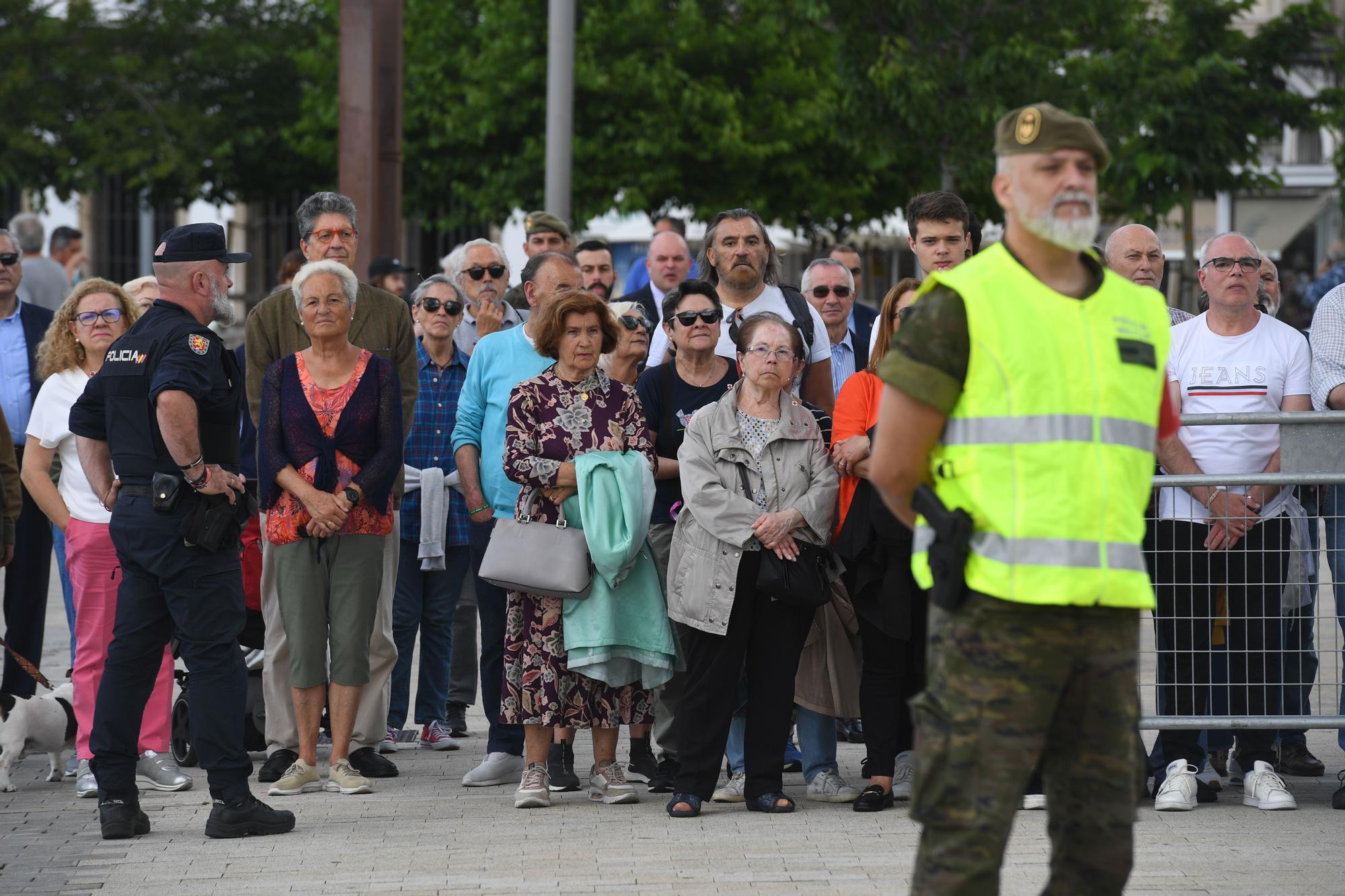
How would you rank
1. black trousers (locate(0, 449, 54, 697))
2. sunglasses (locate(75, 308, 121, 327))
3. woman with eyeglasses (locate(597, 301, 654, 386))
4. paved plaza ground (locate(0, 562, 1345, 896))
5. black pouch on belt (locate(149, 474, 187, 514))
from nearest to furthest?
paved plaza ground (locate(0, 562, 1345, 896)), black pouch on belt (locate(149, 474, 187, 514)), sunglasses (locate(75, 308, 121, 327)), woman with eyeglasses (locate(597, 301, 654, 386)), black trousers (locate(0, 449, 54, 697))

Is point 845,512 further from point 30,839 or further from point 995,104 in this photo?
point 995,104

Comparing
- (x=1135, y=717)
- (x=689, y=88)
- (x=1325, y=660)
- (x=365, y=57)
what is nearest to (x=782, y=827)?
(x=1325, y=660)

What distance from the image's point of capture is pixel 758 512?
6.48 metres

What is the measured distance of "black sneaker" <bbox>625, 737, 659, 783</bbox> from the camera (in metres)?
7.15

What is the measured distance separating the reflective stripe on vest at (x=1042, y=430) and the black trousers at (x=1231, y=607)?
2775 millimetres

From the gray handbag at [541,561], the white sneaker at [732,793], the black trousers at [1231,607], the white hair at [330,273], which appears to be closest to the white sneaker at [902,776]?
the white sneaker at [732,793]

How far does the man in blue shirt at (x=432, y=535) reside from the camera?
8070 mm

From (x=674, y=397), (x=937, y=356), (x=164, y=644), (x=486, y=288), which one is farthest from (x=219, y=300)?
(x=937, y=356)

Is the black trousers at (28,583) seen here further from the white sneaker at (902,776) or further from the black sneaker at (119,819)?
the white sneaker at (902,776)

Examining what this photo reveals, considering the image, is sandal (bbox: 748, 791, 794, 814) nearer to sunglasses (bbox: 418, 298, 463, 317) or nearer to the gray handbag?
the gray handbag

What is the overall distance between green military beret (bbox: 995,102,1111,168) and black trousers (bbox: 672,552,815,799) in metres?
2.83

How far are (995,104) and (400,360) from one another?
34.2 feet

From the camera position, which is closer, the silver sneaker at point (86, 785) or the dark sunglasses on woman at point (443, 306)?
the silver sneaker at point (86, 785)

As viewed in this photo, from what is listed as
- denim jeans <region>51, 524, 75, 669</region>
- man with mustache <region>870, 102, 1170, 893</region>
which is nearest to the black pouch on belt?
denim jeans <region>51, 524, 75, 669</region>
